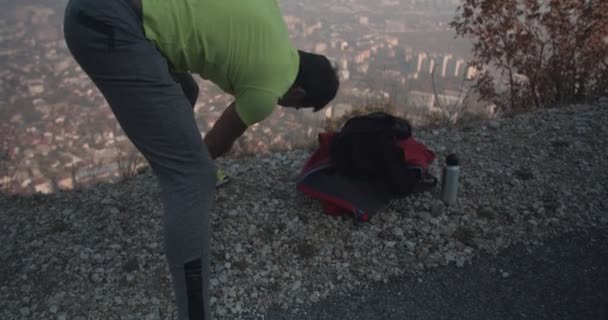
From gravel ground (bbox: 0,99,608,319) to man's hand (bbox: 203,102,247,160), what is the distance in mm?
634

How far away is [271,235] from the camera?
2885mm

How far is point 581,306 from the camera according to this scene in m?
2.41

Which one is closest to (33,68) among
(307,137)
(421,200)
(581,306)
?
(307,137)

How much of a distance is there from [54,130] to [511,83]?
918cm

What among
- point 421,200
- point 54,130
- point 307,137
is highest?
point 421,200

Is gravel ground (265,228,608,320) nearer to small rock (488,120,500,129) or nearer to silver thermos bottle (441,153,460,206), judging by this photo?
silver thermos bottle (441,153,460,206)

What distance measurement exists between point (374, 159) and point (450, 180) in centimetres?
53

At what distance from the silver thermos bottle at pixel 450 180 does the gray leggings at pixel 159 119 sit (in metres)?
1.85

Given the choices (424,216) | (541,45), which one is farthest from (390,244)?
(541,45)

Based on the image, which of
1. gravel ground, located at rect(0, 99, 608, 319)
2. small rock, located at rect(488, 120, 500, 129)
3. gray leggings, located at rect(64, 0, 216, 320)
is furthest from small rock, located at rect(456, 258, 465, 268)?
small rock, located at rect(488, 120, 500, 129)

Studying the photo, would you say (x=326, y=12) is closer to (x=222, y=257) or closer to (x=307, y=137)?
(x=307, y=137)

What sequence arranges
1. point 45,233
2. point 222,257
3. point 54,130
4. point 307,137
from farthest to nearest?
point 54,130 → point 307,137 → point 45,233 → point 222,257

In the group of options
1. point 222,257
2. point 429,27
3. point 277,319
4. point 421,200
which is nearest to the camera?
point 277,319

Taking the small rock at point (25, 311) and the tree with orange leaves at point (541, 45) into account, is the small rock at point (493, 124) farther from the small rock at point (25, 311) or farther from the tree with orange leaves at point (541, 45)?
the small rock at point (25, 311)
